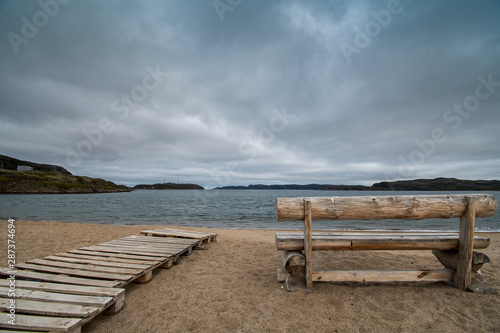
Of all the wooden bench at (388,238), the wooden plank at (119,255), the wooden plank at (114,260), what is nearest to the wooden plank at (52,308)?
the wooden plank at (114,260)

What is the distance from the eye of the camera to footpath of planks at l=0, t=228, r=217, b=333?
2936 millimetres

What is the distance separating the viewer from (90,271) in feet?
14.7

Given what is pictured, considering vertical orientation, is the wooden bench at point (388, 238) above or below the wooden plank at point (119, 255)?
above

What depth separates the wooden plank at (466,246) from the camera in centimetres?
420

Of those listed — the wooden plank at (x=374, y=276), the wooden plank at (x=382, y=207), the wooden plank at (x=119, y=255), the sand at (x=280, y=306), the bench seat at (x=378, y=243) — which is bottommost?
the sand at (x=280, y=306)

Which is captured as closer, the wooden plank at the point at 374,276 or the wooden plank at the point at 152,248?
the wooden plank at the point at 374,276

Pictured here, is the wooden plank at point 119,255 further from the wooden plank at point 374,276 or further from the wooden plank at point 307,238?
the wooden plank at point 374,276

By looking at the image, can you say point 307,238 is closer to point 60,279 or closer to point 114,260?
point 114,260

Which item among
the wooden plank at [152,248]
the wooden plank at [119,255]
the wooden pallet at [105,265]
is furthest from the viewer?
the wooden plank at [152,248]

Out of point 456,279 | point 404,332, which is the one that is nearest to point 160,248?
point 404,332

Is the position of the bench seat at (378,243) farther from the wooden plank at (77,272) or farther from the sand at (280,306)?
the wooden plank at (77,272)

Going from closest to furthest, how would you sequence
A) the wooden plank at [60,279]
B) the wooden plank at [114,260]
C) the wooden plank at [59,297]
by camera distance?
the wooden plank at [59,297] → the wooden plank at [60,279] → the wooden plank at [114,260]

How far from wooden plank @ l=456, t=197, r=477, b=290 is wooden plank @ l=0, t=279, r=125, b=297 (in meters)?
6.42

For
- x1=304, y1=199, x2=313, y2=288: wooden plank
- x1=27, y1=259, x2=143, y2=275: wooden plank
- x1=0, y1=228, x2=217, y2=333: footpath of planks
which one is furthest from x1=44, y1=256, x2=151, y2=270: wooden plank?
x1=304, y1=199, x2=313, y2=288: wooden plank
